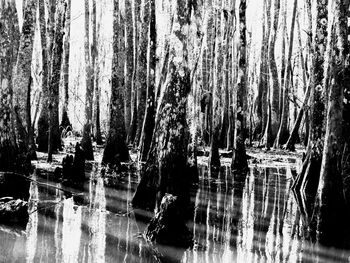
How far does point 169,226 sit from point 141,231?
626 mm

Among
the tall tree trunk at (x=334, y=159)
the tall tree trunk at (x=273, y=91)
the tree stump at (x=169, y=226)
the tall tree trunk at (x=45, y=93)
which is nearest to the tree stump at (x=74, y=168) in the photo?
the tree stump at (x=169, y=226)

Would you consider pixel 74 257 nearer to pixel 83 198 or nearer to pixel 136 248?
pixel 136 248

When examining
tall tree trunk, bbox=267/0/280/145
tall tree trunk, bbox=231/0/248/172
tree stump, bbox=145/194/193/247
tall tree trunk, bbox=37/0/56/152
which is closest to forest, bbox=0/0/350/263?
tree stump, bbox=145/194/193/247

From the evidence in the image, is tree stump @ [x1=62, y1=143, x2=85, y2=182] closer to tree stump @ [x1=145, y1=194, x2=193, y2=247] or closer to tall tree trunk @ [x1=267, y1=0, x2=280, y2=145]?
tree stump @ [x1=145, y1=194, x2=193, y2=247]

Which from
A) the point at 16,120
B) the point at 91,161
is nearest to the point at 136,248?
the point at 16,120

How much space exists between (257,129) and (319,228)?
2151 centimetres

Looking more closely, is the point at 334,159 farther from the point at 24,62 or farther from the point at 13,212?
the point at 24,62

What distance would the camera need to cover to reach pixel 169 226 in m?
5.99

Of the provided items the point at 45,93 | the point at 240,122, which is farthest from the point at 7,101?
the point at 45,93

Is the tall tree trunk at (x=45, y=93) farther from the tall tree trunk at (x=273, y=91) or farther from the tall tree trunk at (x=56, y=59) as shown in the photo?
the tall tree trunk at (x=273, y=91)

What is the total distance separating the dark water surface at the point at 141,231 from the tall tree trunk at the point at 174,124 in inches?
28.8

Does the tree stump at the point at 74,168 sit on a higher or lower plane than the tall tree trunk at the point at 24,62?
lower

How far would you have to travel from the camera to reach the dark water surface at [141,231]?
17.9ft

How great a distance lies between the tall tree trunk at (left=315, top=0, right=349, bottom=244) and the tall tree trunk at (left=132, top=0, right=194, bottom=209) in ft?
6.63
